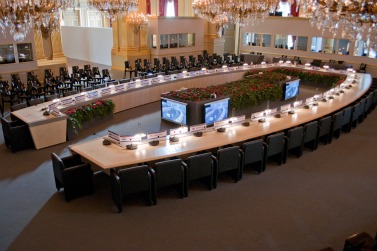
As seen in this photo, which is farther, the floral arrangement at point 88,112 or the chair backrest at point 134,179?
the floral arrangement at point 88,112

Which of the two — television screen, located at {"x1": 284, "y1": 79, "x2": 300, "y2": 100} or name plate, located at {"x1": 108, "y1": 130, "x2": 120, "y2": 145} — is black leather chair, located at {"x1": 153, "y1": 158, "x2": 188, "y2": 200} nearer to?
name plate, located at {"x1": 108, "y1": 130, "x2": 120, "y2": 145}

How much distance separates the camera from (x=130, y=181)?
5457 millimetres

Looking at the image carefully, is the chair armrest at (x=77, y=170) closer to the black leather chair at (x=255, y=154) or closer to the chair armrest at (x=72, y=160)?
the chair armrest at (x=72, y=160)

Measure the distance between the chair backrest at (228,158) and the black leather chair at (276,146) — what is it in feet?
2.73

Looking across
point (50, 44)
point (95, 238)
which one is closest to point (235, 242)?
point (95, 238)

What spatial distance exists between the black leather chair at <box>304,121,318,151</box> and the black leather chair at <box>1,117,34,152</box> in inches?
250

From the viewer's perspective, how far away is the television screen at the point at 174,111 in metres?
9.35

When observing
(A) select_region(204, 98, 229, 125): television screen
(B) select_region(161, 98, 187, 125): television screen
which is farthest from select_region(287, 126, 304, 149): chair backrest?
(B) select_region(161, 98, 187, 125): television screen

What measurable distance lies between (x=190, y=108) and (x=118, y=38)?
991cm

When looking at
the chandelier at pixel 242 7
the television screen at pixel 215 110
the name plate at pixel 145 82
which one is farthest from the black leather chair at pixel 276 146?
the chandelier at pixel 242 7

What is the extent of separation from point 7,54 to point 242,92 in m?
9.17

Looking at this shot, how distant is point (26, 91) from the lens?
35.8ft

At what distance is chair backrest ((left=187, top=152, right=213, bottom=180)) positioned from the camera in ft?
19.3

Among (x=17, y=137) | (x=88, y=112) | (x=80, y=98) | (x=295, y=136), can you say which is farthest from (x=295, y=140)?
(x=17, y=137)
